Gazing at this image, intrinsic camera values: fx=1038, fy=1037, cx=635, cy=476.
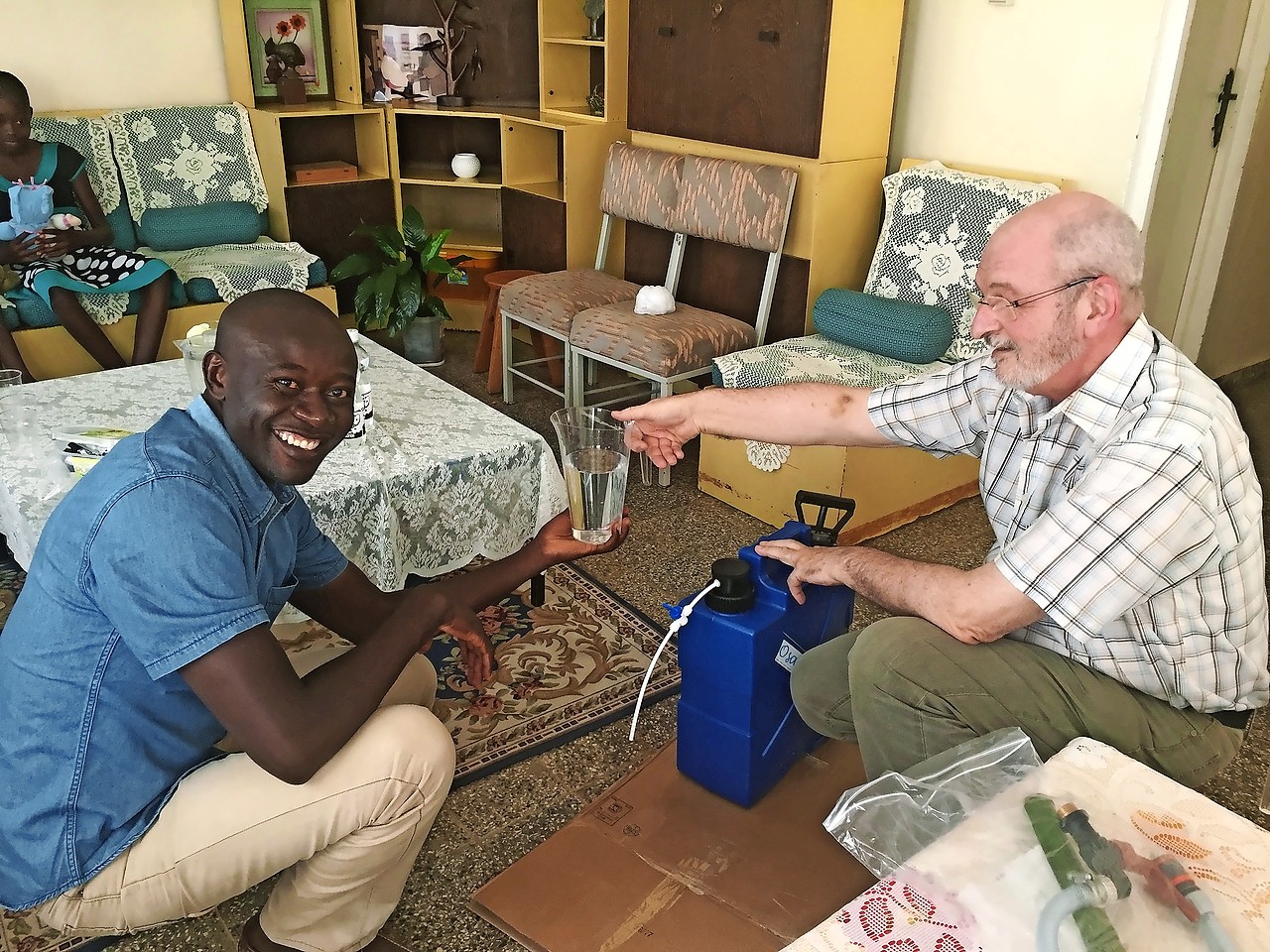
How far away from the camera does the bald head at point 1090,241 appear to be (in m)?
1.49

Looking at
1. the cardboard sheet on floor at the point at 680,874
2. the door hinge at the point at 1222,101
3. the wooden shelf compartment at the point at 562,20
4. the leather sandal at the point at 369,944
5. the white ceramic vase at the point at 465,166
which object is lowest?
the cardboard sheet on floor at the point at 680,874

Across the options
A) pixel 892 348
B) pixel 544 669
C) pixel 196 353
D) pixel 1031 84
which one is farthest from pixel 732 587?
pixel 1031 84

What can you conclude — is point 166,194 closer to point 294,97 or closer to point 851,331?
point 294,97

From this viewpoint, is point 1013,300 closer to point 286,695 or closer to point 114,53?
point 286,695

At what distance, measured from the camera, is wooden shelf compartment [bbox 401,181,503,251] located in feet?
16.8

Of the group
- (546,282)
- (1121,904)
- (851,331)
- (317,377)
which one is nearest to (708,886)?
(1121,904)

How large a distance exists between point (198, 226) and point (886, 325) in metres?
2.87

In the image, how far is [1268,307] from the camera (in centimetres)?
432

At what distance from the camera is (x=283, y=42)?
4.62 metres

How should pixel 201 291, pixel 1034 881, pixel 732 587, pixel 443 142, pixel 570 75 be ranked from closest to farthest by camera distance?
pixel 1034 881 < pixel 732 587 < pixel 201 291 < pixel 570 75 < pixel 443 142

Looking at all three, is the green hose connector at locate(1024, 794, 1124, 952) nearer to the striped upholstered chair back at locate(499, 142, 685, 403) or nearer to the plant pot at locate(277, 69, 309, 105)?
the striped upholstered chair back at locate(499, 142, 685, 403)

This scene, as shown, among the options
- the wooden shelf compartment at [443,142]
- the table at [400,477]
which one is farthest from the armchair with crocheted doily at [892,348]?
the wooden shelf compartment at [443,142]

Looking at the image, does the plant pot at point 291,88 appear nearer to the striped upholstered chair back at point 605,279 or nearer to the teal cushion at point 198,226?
the teal cushion at point 198,226

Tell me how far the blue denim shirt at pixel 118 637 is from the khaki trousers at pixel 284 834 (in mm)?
40
